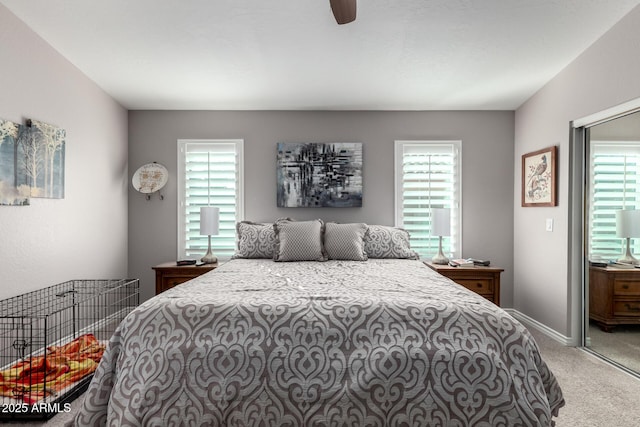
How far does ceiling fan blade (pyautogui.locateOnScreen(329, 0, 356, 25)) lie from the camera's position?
5.78ft

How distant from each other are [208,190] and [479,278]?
310cm

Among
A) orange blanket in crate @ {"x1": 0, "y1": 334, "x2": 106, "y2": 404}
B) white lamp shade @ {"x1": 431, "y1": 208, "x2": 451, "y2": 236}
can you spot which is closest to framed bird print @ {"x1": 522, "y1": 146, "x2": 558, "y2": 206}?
white lamp shade @ {"x1": 431, "y1": 208, "x2": 451, "y2": 236}

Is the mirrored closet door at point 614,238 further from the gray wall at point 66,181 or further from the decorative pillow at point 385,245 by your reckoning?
the gray wall at point 66,181

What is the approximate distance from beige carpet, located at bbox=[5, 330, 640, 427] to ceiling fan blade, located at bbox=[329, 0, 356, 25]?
2.46 meters

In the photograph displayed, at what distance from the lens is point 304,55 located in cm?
301

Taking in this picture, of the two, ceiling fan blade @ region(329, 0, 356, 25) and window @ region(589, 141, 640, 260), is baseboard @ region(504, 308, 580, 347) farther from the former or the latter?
ceiling fan blade @ region(329, 0, 356, 25)

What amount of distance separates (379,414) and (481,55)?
2.80m

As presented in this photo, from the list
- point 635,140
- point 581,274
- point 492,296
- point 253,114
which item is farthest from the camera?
point 253,114

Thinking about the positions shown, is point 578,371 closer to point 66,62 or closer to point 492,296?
point 492,296

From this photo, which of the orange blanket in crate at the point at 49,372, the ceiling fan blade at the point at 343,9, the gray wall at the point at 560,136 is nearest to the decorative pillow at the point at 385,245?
the gray wall at the point at 560,136

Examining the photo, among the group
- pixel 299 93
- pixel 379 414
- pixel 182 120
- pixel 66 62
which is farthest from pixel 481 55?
pixel 66 62

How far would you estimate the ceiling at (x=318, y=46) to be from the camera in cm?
239

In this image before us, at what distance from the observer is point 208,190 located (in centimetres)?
428

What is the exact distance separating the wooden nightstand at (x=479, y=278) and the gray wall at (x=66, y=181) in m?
3.39
